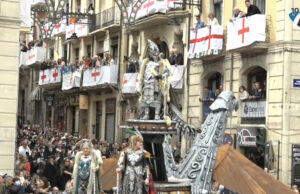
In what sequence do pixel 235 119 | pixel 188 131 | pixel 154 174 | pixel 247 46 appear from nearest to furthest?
1. pixel 154 174
2. pixel 188 131
3. pixel 247 46
4. pixel 235 119

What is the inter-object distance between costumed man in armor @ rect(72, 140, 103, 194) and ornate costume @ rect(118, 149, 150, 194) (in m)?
0.88

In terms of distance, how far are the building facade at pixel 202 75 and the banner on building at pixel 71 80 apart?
472 mm

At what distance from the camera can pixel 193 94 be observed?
1156 inches

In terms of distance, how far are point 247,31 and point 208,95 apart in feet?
14.2

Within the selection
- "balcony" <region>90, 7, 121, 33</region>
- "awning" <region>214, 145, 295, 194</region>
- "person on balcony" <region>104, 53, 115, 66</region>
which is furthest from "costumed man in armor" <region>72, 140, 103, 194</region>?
"balcony" <region>90, 7, 121, 33</region>

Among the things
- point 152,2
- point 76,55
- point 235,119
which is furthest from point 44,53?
point 235,119

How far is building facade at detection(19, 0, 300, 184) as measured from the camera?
930 inches

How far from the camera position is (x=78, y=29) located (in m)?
41.4

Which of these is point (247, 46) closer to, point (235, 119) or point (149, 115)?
point (235, 119)

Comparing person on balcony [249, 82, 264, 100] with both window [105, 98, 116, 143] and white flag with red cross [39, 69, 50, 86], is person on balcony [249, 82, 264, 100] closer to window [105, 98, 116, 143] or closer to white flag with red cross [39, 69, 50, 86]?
window [105, 98, 116, 143]

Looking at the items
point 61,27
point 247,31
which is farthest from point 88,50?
point 247,31

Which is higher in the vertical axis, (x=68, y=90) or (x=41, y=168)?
(x=68, y=90)

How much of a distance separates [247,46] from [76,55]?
21.3 m

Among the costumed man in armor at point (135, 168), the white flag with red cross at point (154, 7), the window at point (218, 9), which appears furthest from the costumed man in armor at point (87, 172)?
the white flag with red cross at point (154, 7)
